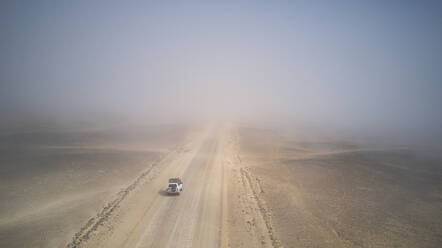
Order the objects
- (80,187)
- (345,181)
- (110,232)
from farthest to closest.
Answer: (345,181), (80,187), (110,232)

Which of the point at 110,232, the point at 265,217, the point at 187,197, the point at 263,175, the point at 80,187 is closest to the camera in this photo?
the point at 110,232

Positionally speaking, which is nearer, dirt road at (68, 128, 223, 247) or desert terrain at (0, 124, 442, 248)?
dirt road at (68, 128, 223, 247)

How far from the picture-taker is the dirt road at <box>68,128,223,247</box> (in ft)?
60.7

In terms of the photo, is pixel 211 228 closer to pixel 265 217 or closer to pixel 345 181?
pixel 265 217

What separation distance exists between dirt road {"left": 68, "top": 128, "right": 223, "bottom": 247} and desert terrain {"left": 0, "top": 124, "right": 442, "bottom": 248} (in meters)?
0.10

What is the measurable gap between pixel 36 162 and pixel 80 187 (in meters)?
14.9

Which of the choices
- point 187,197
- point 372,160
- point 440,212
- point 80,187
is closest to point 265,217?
point 187,197

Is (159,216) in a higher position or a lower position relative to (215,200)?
lower

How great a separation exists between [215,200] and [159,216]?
7198 millimetres

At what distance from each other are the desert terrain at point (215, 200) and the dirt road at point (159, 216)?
100 millimetres

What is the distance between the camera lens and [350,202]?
89.2 feet

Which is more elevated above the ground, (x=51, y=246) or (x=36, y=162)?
(x=36, y=162)

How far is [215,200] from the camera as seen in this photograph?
26875mm

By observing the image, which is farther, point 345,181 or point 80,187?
point 345,181
